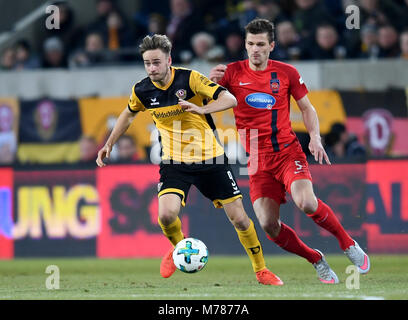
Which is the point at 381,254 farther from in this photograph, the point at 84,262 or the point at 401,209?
the point at 84,262

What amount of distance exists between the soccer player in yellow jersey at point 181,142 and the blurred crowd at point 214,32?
17.4 ft

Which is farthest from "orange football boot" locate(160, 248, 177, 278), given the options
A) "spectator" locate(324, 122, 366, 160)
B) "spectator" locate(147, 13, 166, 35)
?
"spectator" locate(147, 13, 166, 35)

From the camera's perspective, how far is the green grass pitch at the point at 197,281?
23.2ft

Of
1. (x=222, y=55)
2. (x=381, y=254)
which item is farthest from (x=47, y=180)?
(x=381, y=254)

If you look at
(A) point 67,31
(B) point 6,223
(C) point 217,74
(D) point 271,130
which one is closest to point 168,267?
(D) point 271,130

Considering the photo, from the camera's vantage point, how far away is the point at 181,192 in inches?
314

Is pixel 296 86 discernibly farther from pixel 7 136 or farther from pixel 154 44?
pixel 7 136

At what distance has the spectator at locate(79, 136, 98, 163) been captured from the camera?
13305mm

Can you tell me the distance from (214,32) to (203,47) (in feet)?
2.05

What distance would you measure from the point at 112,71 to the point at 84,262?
369cm

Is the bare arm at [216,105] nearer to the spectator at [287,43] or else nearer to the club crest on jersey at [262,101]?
the club crest on jersey at [262,101]

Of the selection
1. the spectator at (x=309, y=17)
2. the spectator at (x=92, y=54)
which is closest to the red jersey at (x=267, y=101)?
the spectator at (x=309, y=17)

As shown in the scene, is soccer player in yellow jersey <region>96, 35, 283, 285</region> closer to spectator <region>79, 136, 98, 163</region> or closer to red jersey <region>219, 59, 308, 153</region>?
red jersey <region>219, 59, 308, 153</region>

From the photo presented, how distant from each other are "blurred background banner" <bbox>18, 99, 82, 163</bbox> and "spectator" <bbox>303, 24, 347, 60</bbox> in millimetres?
3780
